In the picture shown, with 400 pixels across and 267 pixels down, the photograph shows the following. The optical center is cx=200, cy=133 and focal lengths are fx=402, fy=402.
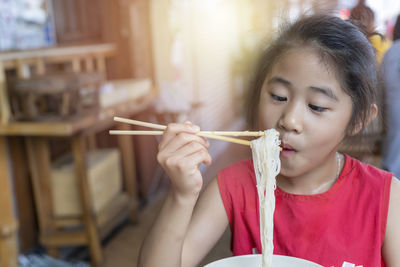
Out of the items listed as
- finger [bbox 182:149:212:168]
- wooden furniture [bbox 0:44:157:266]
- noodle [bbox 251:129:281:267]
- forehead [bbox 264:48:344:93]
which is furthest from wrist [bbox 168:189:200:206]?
wooden furniture [bbox 0:44:157:266]

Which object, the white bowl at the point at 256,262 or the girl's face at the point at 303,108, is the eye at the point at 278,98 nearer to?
the girl's face at the point at 303,108

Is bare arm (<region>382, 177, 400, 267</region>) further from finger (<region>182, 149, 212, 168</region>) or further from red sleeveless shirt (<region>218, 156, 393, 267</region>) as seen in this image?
finger (<region>182, 149, 212, 168</region>)

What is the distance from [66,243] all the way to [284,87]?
2.67 metres

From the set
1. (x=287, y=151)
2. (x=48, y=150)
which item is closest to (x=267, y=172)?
(x=287, y=151)

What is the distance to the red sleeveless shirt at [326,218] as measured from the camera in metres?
1.22

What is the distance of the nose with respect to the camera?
1.10m

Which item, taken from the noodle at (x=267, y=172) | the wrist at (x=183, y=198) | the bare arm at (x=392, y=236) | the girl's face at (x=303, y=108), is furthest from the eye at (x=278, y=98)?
the bare arm at (x=392, y=236)

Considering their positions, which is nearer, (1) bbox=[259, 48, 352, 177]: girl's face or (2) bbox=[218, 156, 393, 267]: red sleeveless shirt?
(1) bbox=[259, 48, 352, 177]: girl's face

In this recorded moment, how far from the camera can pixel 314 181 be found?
1344 mm

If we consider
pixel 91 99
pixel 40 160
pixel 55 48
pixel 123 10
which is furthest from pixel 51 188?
pixel 123 10

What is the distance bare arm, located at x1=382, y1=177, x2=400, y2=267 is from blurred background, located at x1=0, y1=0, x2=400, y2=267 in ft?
1.13

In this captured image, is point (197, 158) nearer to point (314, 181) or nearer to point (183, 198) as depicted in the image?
point (183, 198)

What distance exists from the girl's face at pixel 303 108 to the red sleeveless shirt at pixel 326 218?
0.18 metres

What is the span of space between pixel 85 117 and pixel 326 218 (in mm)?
2044
